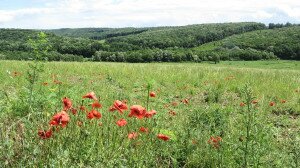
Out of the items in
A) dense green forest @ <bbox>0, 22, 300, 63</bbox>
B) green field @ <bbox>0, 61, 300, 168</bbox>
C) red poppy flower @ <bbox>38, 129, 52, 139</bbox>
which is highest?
red poppy flower @ <bbox>38, 129, 52, 139</bbox>

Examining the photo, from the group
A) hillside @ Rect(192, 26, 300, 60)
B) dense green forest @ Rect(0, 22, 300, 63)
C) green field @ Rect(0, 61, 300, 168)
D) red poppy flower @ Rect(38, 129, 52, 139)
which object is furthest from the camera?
hillside @ Rect(192, 26, 300, 60)

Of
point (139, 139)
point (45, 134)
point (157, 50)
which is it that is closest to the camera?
point (45, 134)

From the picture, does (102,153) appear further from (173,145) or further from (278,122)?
(278,122)

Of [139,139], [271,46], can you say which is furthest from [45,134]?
[271,46]

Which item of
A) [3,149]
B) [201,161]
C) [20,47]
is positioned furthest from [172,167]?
[20,47]

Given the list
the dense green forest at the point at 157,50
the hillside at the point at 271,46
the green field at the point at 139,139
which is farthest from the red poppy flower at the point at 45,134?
the hillside at the point at 271,46

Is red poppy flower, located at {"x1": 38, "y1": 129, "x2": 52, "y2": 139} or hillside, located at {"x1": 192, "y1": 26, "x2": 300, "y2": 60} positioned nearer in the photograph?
red poppy flower, located at {"x1": 38, "y1": 129, "x2": 52, "y2": 139}

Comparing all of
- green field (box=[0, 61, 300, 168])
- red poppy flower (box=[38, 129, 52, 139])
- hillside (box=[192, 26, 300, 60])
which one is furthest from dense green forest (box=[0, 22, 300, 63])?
red poppy flower (box=[38, 129, 52, 139])

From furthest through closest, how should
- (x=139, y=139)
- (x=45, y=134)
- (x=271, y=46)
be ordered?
(x=271, y=46), (x=139, y=139), (x=45, y=134)

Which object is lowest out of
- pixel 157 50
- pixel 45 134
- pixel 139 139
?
pixel 157 50

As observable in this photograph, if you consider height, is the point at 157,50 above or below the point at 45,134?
below

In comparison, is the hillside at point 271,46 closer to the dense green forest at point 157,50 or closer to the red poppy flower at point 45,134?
the dense green forest at point 157,50

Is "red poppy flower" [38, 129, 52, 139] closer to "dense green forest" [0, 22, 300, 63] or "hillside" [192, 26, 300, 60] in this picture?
"dense green forest" [0, 22, 300, 63]

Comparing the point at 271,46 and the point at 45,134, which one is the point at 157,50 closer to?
the point at 271,46
